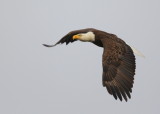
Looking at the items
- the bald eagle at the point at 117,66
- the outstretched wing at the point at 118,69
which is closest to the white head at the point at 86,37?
the bald eagle at the point at 117,66

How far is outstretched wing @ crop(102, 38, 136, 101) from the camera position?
10458mm

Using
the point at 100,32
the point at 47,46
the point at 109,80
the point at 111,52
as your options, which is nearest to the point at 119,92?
the point at 109,80

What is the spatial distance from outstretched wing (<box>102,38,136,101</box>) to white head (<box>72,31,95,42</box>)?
108 cm

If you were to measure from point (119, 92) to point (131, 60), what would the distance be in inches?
34.3

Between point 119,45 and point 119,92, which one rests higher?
point 119,45

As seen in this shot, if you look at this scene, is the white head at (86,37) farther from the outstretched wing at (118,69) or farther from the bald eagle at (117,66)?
the outstretched wing at (118,69)

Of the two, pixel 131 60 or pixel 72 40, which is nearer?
pixel 131 60

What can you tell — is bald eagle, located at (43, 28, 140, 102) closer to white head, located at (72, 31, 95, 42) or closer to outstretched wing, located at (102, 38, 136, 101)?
outstretched wing, located at (102, 38, 136, 101)

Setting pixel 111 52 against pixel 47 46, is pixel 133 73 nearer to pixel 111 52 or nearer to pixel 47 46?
pixel 111 52

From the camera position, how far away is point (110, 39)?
11836 mm

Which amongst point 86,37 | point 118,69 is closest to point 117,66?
point 118,69

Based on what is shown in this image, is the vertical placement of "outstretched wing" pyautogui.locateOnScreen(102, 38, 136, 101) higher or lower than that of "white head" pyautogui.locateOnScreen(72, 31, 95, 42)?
lower

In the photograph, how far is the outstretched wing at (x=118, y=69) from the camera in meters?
10.5

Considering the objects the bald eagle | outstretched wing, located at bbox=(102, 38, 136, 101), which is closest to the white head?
the bald eagle
